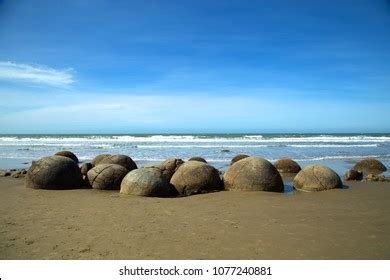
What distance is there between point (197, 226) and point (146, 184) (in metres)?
3.29

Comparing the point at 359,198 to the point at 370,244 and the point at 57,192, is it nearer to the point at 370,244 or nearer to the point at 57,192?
the point at 370,244

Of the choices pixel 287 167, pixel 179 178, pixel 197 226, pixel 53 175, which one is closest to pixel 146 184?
pixel 179 178

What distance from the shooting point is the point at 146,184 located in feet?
30.2

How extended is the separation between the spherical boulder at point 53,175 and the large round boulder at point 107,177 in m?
0.54

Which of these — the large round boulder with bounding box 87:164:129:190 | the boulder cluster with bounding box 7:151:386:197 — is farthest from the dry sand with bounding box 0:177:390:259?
the large round boulder with bounding box 87:164:129:190

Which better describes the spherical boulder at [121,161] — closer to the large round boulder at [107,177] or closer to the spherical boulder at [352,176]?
the large round boulder at [107,177]

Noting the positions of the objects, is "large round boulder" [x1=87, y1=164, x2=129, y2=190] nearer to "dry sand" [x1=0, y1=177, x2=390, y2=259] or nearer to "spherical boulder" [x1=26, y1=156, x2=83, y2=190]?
"spherical boulder" [x1=26, y1=156, x2=83, y2=190]

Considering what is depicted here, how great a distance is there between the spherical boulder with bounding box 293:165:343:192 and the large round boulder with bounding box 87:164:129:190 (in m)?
5.09

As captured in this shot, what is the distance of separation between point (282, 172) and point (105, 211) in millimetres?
8768

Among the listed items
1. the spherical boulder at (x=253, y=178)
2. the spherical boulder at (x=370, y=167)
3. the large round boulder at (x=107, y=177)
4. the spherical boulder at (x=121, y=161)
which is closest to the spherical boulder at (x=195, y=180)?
the spherical boulder at (x=253, y=178)

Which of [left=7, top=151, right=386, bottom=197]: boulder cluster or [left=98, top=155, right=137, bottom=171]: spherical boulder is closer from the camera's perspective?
[left=7, top=151, right=386, bottom=197]: boulder cluster

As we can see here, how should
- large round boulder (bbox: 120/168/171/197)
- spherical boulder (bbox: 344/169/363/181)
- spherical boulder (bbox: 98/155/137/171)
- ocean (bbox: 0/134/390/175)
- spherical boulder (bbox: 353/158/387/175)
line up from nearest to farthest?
1. large round boulder (bbox: 120/168/171/197)
2. spherical boulder (bbox: 344/169/363/181)
3. spherical boulder (bbox: 98/155/137/171)
4. spherical boulder (bbox: 353/158/387/175)
5. ocean (bbox: 0/134/390/175)

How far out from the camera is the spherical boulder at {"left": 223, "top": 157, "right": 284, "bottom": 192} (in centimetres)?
972
